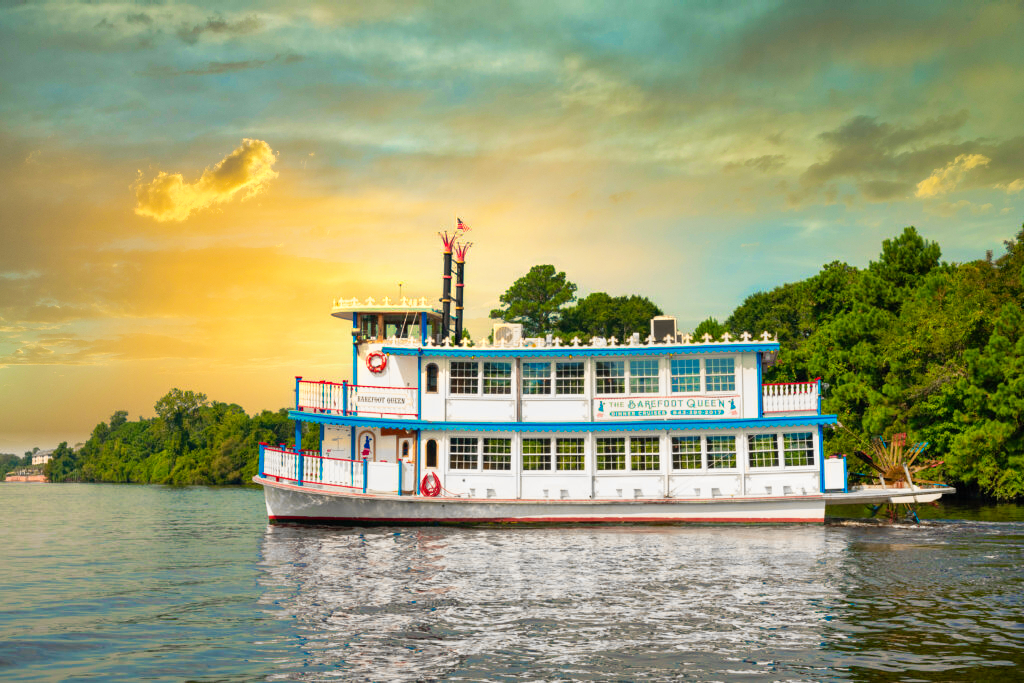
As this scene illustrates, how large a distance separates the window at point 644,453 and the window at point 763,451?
2.99 m

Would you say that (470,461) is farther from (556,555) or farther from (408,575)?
(408,575)

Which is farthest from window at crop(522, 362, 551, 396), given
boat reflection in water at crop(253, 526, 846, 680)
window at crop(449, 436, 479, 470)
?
boat reflection in water at crop(253, 526, 846, 680)

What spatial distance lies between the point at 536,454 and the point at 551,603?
476 inches

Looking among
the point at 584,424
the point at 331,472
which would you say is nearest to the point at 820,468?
the point at 584,424

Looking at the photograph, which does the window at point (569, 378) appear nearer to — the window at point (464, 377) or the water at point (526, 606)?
the window at point (464, 377)

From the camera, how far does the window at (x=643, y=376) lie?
88.6 feet

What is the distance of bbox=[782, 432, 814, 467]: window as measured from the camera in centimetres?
2667

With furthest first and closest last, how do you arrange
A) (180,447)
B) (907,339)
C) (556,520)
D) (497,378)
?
(180,447) < (907,339) < (497,378) < (556,520)

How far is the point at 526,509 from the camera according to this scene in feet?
85.0

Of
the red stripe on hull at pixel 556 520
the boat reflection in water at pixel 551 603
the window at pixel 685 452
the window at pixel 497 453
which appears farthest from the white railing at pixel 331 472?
the window at pixel 685 452

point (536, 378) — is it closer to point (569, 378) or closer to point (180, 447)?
point (569, 378)

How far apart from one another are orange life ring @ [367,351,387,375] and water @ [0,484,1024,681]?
5.59 meters

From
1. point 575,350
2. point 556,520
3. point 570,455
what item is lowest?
point 556,520

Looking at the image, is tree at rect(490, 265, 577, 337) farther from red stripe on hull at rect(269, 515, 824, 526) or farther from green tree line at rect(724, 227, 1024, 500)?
red stripe on hull at rect(269, 515, 824, 526)
